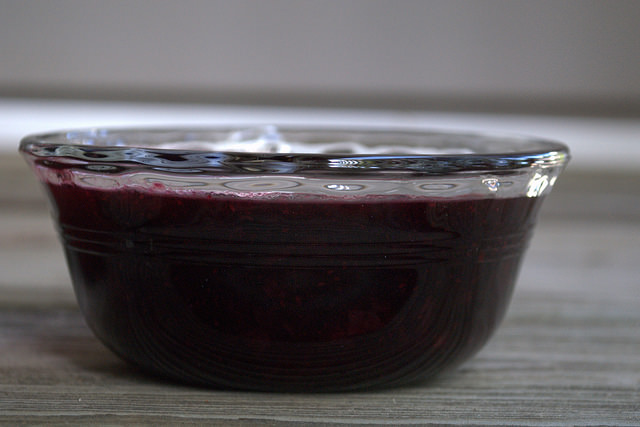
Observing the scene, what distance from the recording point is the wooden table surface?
1.15 ft

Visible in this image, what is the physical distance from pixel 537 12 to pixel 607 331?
0.68 metres

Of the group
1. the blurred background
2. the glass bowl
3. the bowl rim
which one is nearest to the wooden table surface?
the glass bowl

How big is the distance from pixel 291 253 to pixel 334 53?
0.79 meters

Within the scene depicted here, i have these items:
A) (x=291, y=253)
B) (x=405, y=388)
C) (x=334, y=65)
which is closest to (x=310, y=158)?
(x=291, y=253)

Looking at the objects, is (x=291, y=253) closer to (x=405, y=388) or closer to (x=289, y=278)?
(x=289, y=278)

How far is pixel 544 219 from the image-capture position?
1089 mm

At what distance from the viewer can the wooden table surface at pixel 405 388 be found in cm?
35

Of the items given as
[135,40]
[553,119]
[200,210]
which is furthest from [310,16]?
[200,210]

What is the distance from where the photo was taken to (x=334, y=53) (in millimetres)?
1076

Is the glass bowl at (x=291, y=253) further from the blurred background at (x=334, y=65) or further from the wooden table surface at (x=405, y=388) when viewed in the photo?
the blurred background at (x=334, y=65)

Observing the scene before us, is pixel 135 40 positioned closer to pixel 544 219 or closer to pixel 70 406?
pixel 544 219

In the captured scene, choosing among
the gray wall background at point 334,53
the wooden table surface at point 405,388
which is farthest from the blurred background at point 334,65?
the wooden table surface at point 405,388

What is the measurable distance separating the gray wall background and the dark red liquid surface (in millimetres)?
730

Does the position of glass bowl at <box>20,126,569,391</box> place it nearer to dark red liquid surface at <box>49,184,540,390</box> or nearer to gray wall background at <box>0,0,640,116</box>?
dark red liquid surface at <box>49,184,540,390</box>
